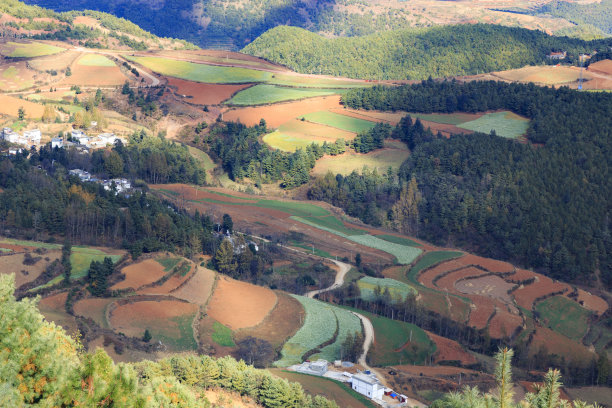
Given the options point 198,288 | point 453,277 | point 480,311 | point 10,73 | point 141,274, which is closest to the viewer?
point 141,274

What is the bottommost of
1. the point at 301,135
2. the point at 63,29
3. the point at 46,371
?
the point at 301,135

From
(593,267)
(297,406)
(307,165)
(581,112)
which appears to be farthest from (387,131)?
(297,406)

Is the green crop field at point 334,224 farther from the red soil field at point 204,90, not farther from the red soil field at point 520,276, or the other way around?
the red soil field at point 204,90

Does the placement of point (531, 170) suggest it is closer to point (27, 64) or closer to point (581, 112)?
point (581, 112)

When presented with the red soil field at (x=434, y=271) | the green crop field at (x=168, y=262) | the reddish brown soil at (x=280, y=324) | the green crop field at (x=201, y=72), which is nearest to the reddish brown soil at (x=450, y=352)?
the reddish brown soil at (x=280, y=324)

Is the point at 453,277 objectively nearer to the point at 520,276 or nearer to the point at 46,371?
the point at 520,276

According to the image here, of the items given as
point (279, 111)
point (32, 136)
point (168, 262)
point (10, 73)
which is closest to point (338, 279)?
point (168, 262)
